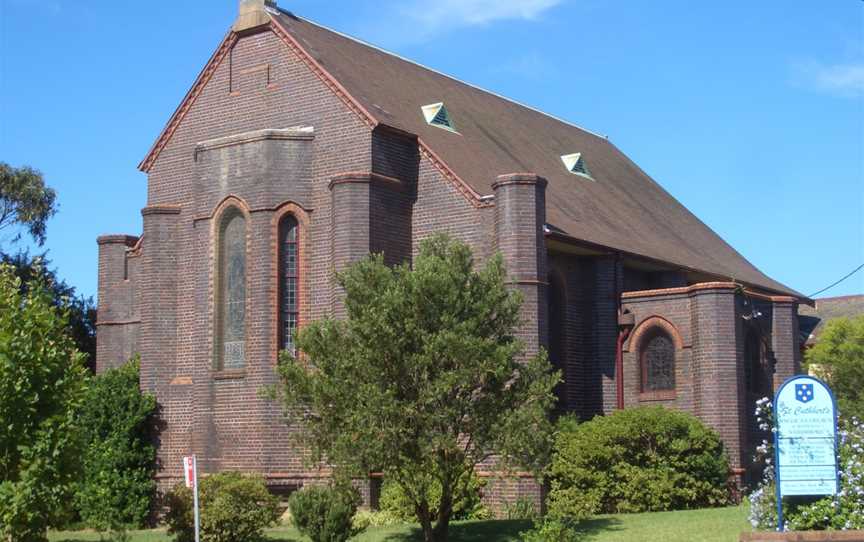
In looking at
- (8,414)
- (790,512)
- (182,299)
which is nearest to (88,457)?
(182,299)

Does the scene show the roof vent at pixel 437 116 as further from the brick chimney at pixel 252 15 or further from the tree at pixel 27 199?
the tree at pixel 27 199

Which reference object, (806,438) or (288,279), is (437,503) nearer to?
(288,279)

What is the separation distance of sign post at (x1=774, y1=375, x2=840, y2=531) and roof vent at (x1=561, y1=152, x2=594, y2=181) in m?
22.1

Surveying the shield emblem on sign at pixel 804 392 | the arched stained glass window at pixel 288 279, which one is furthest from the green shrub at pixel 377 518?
the shield emblem on sign at pixel 804 392

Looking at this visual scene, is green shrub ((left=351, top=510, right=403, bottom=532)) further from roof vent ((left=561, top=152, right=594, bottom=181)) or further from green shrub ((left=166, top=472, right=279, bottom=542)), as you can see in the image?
roof vent ((left=561, top=152, right=594, bottom=181))

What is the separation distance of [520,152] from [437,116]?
4.34 metres

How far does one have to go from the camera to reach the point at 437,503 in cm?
2462

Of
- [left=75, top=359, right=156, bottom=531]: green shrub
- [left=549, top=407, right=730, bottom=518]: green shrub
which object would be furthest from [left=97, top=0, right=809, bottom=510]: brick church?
[left=549, top=407, right=730, bottom=518]: green shrub

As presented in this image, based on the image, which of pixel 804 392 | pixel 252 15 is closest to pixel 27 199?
pixel 252 15

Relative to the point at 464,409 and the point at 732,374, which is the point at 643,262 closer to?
the point at 732,374

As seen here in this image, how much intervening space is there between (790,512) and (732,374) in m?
12.7

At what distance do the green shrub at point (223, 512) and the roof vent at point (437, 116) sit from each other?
507 inches

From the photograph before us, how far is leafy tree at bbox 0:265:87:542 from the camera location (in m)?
19.3

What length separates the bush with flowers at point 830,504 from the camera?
16.7m
